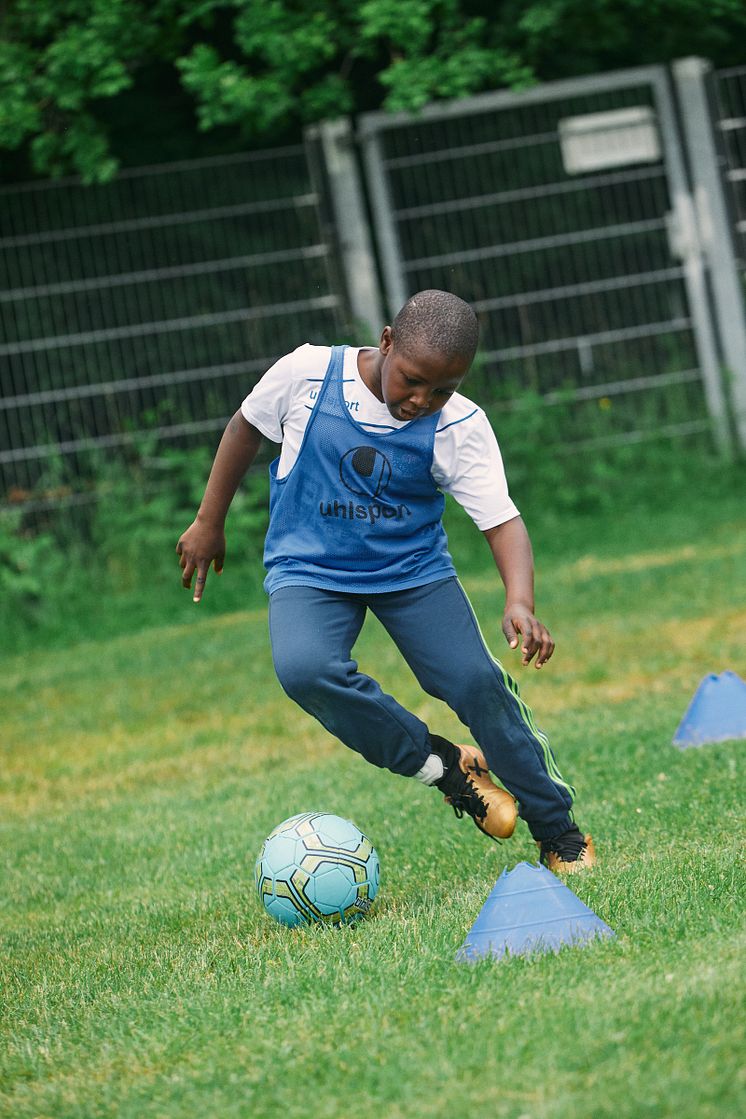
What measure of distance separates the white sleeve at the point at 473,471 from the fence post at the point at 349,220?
7.58 meters

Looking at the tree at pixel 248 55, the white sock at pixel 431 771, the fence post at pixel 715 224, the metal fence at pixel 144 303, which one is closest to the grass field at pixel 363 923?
the white sock at pixel 431 771

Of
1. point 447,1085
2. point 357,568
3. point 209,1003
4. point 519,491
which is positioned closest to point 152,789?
point 357,568

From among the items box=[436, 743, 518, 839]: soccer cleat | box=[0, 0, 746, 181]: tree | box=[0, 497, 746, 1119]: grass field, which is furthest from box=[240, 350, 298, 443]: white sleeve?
box=[0, 0, 746, 181]: tree

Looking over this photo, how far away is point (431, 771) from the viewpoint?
4695mm

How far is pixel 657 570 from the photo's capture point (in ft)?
33.1

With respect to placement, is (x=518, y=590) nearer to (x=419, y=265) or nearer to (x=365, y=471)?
(x=365, y=471)

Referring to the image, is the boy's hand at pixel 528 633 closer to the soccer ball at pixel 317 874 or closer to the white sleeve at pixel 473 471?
the white sleeve at pixel 473 471

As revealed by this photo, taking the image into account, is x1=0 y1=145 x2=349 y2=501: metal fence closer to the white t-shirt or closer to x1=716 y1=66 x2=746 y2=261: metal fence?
x1=716 y1=66 x2=746 y2=261: metal fence

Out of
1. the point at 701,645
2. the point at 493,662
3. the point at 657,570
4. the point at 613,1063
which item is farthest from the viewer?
the point at 657,570

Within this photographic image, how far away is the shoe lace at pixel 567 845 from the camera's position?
182 inches

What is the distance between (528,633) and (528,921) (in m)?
0.82

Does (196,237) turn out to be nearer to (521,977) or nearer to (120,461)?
Answer: (120,461)

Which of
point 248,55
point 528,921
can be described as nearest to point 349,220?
point 248,55

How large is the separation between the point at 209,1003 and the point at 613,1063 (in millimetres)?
1074
